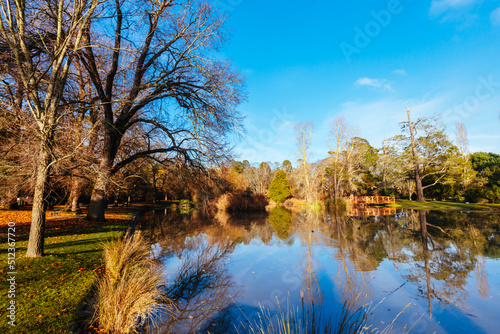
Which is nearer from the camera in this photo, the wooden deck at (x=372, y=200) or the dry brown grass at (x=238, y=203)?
the dry brown grass at (x=238, y=203)

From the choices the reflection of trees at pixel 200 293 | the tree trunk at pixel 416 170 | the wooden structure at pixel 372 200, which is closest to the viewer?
the reflection of trees at pixel 200 293

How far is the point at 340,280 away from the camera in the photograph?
5238mm

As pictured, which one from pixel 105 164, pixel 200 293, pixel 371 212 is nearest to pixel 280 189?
pixel 371 212

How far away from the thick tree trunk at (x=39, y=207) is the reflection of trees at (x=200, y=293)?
346 cm

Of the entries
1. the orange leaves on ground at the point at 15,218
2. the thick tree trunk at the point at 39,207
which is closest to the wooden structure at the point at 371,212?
the thick tree trunk at the point at 39,207

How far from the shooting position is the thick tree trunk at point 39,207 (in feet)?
17.6

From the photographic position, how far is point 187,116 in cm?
1148

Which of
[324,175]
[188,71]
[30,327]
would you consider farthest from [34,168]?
[324,175]

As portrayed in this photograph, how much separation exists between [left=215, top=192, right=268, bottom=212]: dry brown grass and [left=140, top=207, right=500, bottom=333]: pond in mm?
14073

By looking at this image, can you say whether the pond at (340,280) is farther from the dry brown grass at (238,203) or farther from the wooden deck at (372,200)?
the wooden deck at (372,200)

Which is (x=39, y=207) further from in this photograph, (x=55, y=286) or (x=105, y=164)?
(x=105, y=164)

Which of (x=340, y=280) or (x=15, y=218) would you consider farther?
(x=15, y=218)

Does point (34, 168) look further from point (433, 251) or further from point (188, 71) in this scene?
point (433, 251)

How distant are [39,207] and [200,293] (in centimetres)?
447
